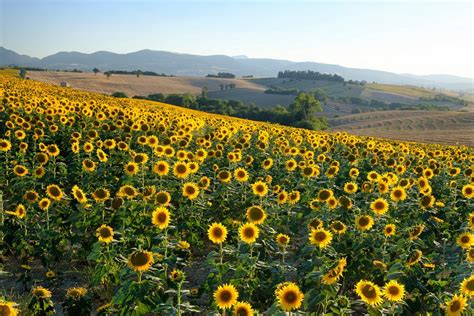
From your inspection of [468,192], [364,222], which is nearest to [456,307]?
[364,222]

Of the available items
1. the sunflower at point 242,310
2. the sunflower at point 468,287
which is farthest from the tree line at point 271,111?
the sunflower at point 242,310

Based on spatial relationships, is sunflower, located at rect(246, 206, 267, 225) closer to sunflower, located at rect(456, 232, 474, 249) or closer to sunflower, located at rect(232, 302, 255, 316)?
sunflower, located at rect(232, 302, 255, 316)

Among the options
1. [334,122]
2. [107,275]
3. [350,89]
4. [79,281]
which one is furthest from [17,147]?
[350,89]

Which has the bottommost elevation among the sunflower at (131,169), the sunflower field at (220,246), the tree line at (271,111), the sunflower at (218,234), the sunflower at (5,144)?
the tree line at (271,111)

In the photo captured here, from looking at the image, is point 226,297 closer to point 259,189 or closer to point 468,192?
point 259,189

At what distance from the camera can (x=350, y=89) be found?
550 ft

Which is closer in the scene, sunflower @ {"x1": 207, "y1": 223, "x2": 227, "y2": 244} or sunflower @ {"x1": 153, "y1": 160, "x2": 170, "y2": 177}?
sunflower @ {"x1": 207, "y1": 223, "x2": 227, "y2": 244}

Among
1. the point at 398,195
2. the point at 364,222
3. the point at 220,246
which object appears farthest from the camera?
the point at 398,195

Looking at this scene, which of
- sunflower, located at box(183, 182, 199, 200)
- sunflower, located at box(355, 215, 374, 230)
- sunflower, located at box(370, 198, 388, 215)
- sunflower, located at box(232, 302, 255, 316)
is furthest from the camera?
sunflower, located at box(183, 182, 199, 200)

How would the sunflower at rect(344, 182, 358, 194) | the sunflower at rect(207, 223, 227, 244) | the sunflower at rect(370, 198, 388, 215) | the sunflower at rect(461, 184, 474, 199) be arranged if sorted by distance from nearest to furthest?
the sunflower at rect(207, 223, 227, 244), the sunflower at rect(370, 198, 388, 215), the sunflower at rect(344, 182, 358, 194), the sunflower at rect(461, 184, 474, 199)

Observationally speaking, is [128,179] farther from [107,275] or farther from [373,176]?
[373,176]

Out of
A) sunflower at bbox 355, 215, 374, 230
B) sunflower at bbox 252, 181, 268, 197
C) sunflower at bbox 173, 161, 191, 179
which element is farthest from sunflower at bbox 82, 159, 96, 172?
sunflower at bbox 355, 215, 374, 230

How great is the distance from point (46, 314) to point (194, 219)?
322cm

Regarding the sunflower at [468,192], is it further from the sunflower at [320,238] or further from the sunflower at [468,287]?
the sunflower at [320,238]
